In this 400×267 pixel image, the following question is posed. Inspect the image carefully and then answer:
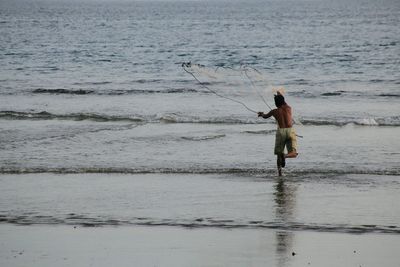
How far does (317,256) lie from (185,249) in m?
1.39

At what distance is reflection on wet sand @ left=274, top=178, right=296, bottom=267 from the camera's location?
26.0ft

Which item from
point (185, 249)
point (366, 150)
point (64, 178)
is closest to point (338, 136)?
point (366, 150)

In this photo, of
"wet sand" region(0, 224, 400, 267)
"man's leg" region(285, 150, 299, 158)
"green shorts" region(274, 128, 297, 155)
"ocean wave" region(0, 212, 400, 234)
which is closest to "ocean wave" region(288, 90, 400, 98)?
"green shorts" region(274, 128, 297, 155)

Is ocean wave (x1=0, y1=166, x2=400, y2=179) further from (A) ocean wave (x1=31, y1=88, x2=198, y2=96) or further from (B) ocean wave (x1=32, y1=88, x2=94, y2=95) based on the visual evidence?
(B) ocean wave (x1=32, y1=88, x2=94, y2=95)

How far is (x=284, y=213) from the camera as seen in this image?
9.92 meters

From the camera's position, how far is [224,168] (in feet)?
43.9

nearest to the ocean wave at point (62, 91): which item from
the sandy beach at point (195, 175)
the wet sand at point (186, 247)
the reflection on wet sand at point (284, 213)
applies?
the sandy beach at point (195, 175)

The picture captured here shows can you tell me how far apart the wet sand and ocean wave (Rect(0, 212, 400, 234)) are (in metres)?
0.20

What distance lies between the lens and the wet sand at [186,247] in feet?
25.2

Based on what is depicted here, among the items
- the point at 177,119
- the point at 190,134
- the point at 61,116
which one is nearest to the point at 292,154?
the point at 190,134

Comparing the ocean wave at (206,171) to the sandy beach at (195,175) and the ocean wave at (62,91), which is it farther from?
the ocean wave at (62,91)

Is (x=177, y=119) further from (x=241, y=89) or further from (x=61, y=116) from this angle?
(x=241, y=89)

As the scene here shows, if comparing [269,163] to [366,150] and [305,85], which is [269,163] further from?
[305,85]

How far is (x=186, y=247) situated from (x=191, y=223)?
3.72 feet
